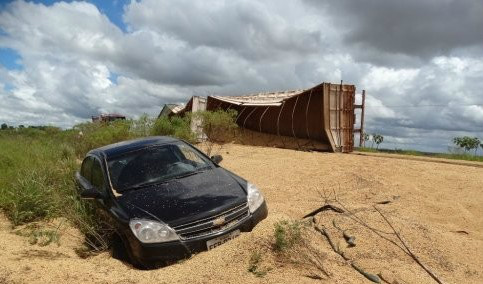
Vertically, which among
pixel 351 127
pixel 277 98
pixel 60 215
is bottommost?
pixel 60 215

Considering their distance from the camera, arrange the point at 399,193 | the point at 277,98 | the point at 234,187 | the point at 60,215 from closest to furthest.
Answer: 1. the point at 234,187
2. the point at 60,215
3. the point at 399,193
4. the point at 277,98

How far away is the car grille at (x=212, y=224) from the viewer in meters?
4.75

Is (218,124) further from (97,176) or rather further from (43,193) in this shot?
(97,176)

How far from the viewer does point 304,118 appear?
660 inches

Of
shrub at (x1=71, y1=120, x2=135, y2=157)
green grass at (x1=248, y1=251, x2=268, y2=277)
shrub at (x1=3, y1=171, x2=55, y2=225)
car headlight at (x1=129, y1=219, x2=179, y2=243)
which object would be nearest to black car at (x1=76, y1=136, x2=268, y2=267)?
car headlight at (x1=129, y1=219, x2=179, y2=243)

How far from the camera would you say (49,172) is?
28.2 feet

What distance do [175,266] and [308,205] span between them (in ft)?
10.6

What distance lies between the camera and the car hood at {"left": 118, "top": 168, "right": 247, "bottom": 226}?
488 cm

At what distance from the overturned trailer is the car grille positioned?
35.6 feet

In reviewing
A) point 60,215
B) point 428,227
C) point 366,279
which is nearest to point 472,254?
point 428,227

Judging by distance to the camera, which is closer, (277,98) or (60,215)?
(60,215)

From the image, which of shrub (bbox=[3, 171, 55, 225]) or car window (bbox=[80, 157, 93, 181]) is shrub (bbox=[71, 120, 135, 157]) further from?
car window (bbox=[80, 157, 93, 181])

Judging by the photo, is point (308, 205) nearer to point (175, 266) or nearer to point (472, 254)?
point (472, 254)

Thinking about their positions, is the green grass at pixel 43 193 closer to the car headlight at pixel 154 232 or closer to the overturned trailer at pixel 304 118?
the car headlight at pixel 154 232
